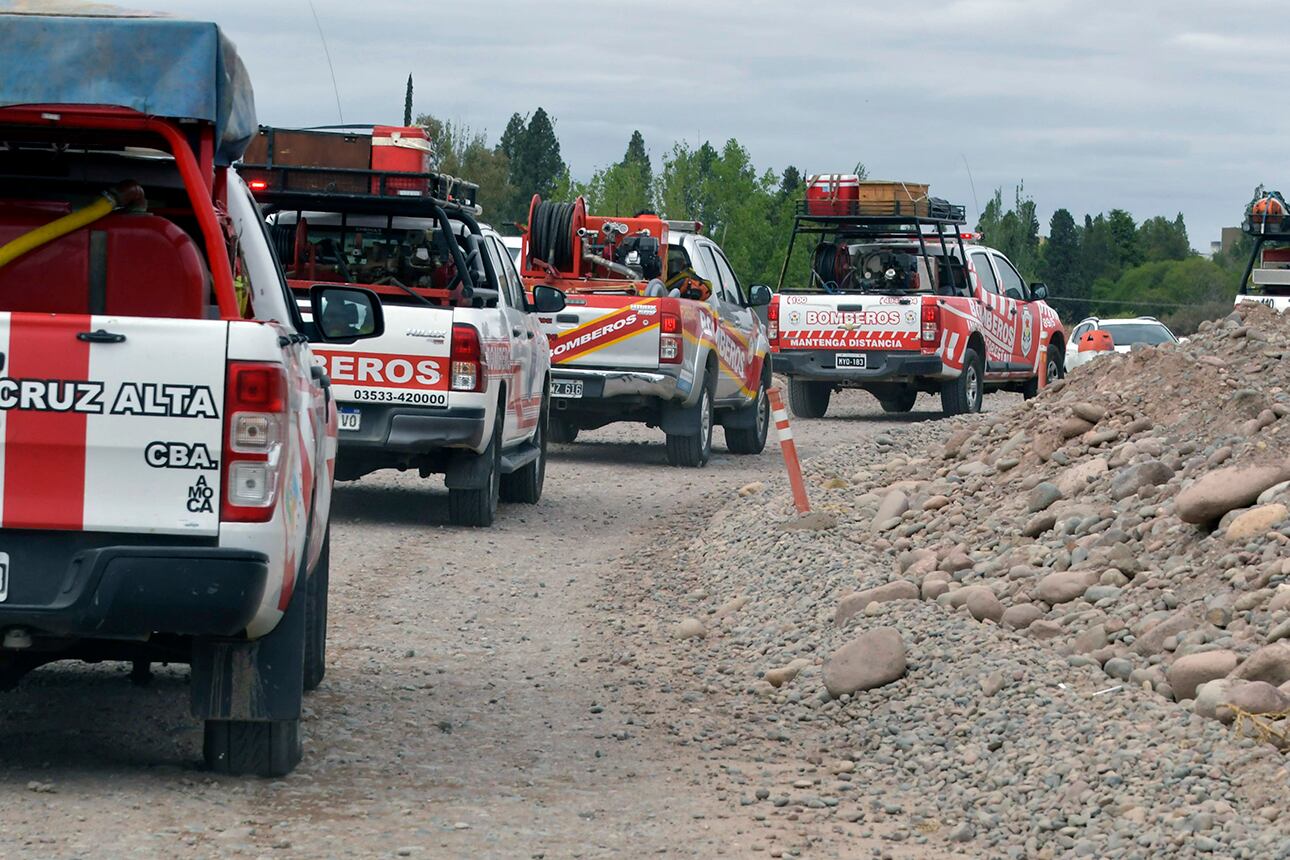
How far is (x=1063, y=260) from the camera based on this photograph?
103 meters

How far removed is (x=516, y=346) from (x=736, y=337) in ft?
20.3

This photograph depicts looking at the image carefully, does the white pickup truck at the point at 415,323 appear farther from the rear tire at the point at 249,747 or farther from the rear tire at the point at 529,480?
the rear tire at the point at 249,747

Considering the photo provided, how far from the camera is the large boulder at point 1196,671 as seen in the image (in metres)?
6.83

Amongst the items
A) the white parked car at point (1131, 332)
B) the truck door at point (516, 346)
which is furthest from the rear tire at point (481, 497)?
the white parked car at point (1131, 332)

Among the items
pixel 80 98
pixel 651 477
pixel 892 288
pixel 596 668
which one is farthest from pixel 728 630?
pixel 892 288

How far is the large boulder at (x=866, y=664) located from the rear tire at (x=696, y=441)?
10.2 metres

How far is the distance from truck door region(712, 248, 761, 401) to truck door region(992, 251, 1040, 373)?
22.1 feet

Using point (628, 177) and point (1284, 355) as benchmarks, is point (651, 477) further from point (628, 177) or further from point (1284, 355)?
point (628, 177)

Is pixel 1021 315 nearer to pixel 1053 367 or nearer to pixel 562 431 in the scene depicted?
pixel 1053 367

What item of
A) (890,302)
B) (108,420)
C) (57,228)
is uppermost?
(57,228)

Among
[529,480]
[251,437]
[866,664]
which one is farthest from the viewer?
[529,480]

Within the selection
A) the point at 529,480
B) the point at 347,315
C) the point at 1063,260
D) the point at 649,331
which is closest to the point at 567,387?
the point at 649,331

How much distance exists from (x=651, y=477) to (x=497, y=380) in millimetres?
5000

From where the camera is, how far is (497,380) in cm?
1292
